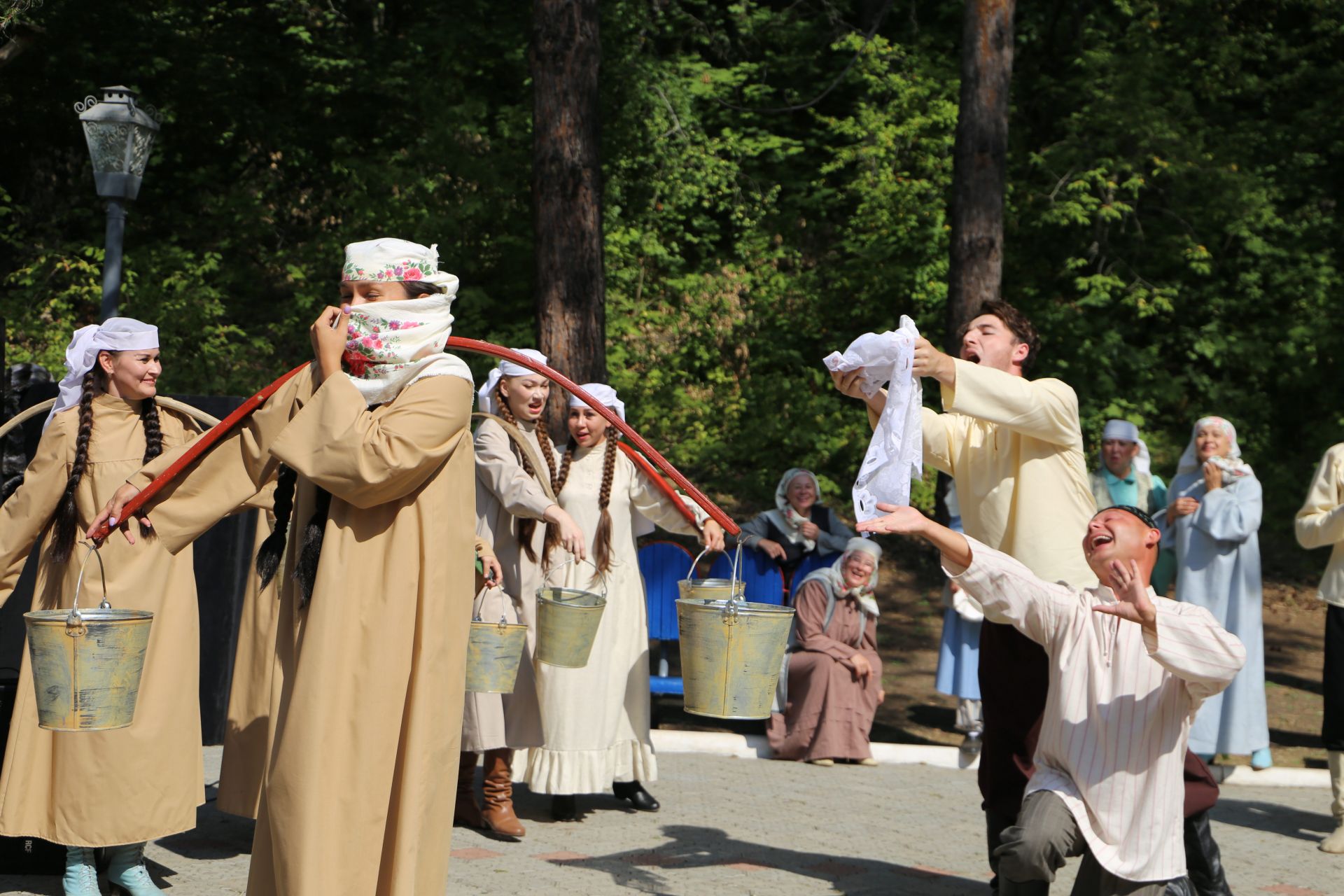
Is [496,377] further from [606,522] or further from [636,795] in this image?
[636,795]

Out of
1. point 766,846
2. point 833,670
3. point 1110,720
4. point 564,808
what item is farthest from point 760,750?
point 1110,720

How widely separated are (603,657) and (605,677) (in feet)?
0.32

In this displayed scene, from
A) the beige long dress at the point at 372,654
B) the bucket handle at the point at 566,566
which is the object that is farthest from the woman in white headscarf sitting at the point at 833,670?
the beige long dress at the point at 372,654

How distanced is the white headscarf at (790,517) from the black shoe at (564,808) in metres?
3.20

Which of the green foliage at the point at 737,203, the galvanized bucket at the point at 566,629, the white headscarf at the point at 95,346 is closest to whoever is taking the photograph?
the white headscarf at the point at 95,346

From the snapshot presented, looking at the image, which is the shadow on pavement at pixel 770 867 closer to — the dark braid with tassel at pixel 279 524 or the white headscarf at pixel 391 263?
the dark braid with tassel at pixel 279 524

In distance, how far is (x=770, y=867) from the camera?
6160mm

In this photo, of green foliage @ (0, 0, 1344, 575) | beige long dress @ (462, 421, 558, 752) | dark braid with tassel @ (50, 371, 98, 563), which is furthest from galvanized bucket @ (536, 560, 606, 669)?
green foliage @ (0, 0, 1344, 575)

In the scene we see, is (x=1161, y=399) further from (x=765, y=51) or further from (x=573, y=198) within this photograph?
(x=573, y=198)

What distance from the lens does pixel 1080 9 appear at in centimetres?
1898

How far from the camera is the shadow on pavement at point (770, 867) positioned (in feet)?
19.3

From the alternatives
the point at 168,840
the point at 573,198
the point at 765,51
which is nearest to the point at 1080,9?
the point at 765,51

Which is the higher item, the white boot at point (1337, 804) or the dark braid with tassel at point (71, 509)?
the dark braid with tassel at point (71, 509)

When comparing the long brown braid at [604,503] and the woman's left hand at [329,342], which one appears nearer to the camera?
the woman's left hand at [329,342]
